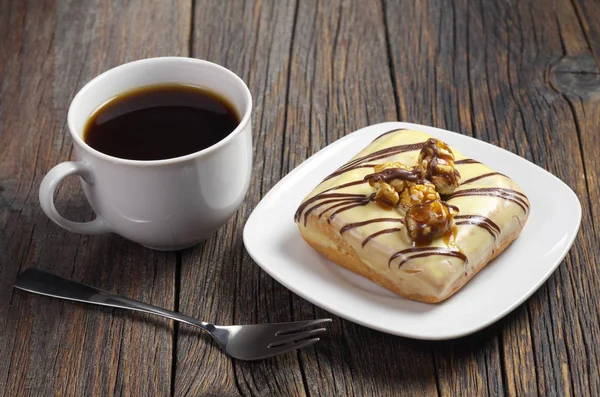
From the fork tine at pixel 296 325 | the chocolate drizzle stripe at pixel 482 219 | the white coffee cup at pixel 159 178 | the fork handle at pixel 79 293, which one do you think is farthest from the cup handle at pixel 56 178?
the chocolate drizzle stripe at pixel 482 219

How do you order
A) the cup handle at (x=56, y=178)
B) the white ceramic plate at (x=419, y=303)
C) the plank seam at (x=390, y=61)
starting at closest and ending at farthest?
1. the white ceramic plate at (x=419, y=303)
2. the cup handle at (x=56, y=178)
3. the plank seam at (x=390, y=61)

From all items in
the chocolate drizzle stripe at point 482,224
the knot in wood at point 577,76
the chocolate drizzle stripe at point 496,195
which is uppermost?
the chocolate drizzle stripe at point 496,195

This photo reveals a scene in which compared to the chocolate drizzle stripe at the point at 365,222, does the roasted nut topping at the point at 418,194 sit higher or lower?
higher

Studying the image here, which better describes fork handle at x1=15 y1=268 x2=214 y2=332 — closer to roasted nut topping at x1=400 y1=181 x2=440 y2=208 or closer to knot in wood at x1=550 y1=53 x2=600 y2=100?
roasted nut topping at x1=400 y1=181 x2=440 y2=208

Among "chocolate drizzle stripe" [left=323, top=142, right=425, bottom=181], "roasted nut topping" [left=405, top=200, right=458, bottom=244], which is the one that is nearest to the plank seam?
"chocolate drizzle stripe" [left=323, top=142, right=425, bottom=181]

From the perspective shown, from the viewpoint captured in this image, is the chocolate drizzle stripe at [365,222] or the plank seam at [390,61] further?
the plank seam at [390,61]

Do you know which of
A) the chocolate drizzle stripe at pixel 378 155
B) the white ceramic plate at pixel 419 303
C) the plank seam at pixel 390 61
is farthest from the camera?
the plank seam at pixel 390 61

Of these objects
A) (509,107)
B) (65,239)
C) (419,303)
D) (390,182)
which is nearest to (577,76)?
(509,107)

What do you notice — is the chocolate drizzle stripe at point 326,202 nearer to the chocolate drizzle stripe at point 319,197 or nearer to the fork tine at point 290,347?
the chocolate drizzle stripe at point 319,197
